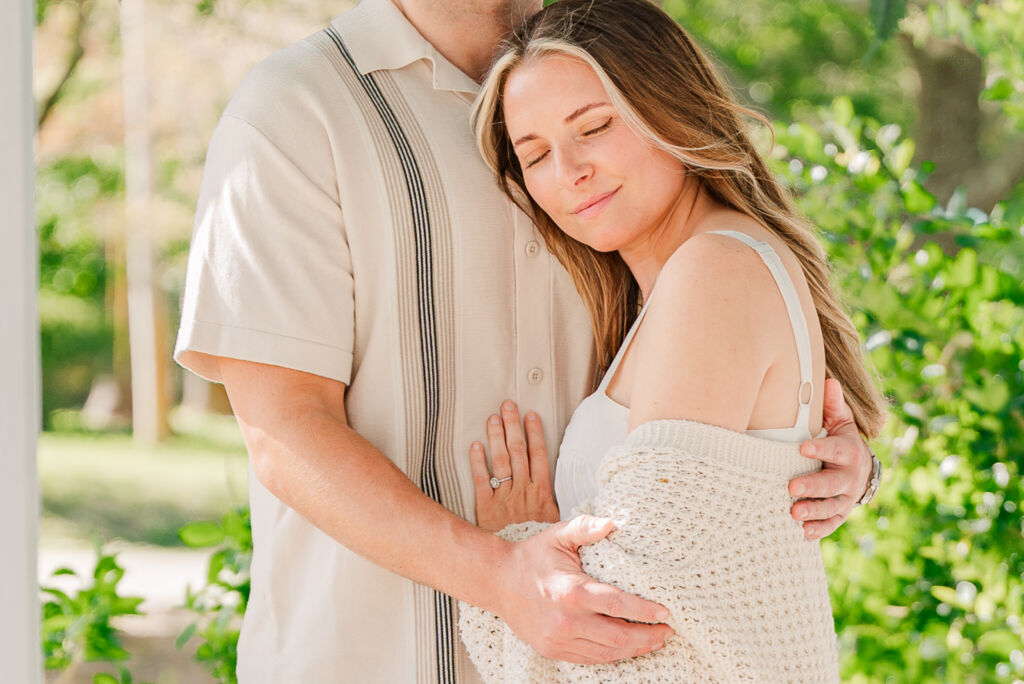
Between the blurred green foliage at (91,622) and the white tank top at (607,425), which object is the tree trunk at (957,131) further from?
the blurred green foliage at (91,622)

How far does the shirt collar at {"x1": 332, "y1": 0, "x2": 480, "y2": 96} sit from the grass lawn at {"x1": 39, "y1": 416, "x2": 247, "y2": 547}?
7.48 m

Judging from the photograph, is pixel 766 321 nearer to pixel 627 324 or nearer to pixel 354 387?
pixel 627 324

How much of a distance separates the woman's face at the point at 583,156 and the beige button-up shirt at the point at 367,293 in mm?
113

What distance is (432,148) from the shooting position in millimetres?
1526

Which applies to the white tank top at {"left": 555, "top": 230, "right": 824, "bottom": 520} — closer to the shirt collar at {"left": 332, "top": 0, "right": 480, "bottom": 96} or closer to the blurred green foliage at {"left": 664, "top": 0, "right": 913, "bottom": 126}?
the shirt collar at {"left": 332, "top": 0, "right": 480, "bottom": 96}

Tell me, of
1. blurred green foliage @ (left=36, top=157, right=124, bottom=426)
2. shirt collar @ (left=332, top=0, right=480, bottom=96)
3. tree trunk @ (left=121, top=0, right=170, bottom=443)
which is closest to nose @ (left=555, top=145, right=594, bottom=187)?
shirt collar @ (left=332, top=0, right=480, bottom=96)

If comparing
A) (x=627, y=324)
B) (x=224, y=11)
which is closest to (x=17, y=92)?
(x=627, y=324)

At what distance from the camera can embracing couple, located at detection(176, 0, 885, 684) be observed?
49.6 inches

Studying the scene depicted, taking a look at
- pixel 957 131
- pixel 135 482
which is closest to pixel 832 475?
pixel 957 131

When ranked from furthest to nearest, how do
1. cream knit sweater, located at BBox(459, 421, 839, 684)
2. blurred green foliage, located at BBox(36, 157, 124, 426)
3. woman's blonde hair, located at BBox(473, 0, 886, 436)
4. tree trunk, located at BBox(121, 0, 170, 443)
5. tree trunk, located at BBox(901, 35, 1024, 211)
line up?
blurred green foliage, located at BBox(36, 157, 124, 426)
tree trunk, located at BBox(121, 0, 170, 443)
tree trunk, located at BBox(901, 35, 1024, 211)
woman's blonde hair, located at BBox(473, 0, 886, 436)
cream knit sweater, located at BBox(459, 421, 839, 684)

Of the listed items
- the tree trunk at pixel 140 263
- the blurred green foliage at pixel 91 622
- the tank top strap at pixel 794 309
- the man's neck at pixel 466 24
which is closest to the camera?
the tank top strap at pixel 794 309

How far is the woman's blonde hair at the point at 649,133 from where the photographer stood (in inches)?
56.7

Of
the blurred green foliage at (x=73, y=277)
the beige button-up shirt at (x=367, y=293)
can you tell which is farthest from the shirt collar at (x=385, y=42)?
the blurred green foliage at (x=73, y=277)

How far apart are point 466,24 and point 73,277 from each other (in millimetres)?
11313
